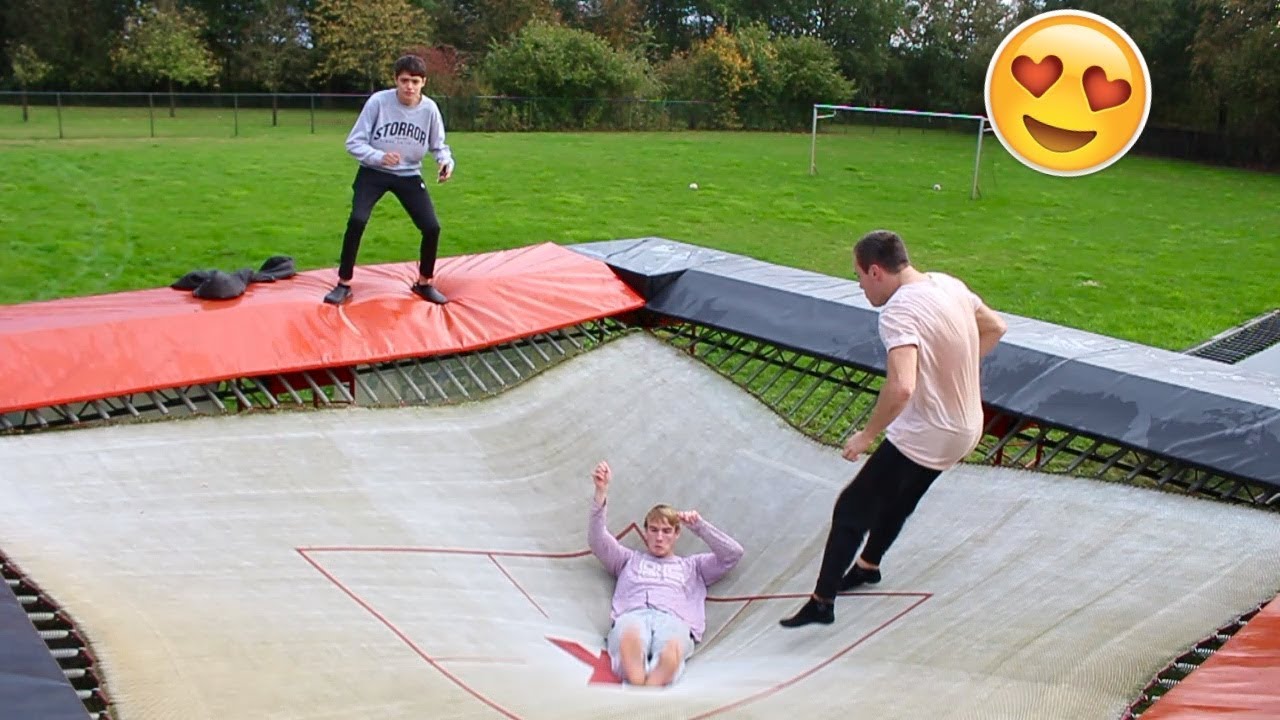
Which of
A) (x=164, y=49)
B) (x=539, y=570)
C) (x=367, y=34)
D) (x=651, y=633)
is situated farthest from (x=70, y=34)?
(x=651, y=633)

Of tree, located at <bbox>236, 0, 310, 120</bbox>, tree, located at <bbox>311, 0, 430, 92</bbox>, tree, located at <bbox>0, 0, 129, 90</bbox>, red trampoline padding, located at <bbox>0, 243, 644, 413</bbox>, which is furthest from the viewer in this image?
tree, located at <bbox>236, 0, 310, 120</bbox>

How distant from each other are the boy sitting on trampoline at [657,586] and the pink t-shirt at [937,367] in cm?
82

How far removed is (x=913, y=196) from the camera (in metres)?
13.2

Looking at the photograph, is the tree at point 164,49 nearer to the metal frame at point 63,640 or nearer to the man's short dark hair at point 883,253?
the metal frame at point 63,640

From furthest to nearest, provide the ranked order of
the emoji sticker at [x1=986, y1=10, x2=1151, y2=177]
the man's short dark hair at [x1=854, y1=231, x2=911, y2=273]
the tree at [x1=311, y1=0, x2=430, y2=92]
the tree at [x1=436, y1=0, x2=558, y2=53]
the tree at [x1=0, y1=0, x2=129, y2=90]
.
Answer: the tree at [x1=436, y1=0, x2=558, y2=53], the tree at [x1=0, y1=0, x2=129, y2=90], the tree at [x1=311, y1=0, x2=430, y2=92], the emoji sticker at [x1=986, y1=10, x2=1151, y2=177], the man's short dark hair at [x1=854, y1=231, x2=911, y2=273]

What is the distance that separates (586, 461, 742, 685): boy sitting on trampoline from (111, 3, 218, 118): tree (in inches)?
1042

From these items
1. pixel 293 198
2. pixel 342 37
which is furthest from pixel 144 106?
pixel 293 198

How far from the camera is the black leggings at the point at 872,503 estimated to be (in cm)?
288

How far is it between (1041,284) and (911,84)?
23.8 metres

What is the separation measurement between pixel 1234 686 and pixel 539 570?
6.78ft

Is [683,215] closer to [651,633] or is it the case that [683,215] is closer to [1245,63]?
[651,633]

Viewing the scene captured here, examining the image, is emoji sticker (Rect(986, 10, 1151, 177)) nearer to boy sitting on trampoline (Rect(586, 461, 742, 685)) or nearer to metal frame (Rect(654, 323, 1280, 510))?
metal frame (Rect(654, 323, 1280, 510))

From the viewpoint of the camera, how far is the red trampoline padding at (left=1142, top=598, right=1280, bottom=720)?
6.62ft

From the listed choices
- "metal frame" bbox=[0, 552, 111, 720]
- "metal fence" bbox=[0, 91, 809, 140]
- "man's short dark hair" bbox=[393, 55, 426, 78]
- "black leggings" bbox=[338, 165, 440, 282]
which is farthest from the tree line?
"metal frame" bbox=[0, 552, 111, 720]
